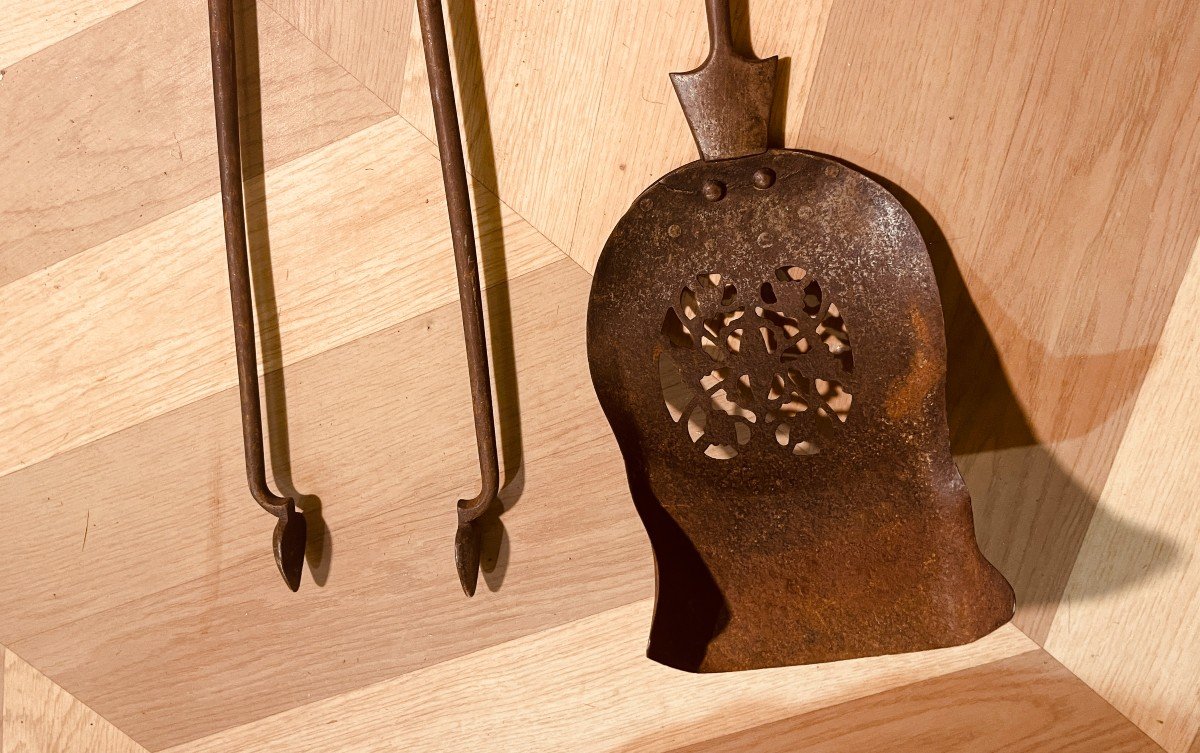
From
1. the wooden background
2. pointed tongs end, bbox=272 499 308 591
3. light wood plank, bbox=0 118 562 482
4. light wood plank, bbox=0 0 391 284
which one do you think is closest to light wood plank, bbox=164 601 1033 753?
the wooden background

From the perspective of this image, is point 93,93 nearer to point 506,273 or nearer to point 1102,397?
point 506,273

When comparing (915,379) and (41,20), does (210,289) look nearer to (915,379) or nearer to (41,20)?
(41,20)

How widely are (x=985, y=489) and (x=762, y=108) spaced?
1.00 ft

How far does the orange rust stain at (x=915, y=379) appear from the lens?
1.84ft

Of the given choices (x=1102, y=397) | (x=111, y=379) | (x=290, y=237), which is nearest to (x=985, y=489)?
(x=1102, y=397)

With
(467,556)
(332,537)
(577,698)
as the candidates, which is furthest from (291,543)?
(577,698)

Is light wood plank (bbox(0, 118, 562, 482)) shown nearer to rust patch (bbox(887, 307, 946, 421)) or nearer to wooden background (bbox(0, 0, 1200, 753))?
wooden background (bbox(0, 0, 1200, 753))

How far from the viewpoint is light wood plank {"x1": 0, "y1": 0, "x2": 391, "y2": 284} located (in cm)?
66

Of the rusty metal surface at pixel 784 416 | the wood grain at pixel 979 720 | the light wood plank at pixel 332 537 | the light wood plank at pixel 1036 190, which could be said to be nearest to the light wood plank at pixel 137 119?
the light wood plank at pixel 332 537

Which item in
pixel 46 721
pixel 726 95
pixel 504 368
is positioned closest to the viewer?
pixel 726 95

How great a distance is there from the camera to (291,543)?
685 millimetres

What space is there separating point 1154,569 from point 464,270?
52cm

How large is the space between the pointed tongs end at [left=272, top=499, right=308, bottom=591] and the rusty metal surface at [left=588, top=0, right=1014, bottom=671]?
0.88ft

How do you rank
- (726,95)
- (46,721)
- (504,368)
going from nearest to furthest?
(726,95) → (504,368) → (46,721)
